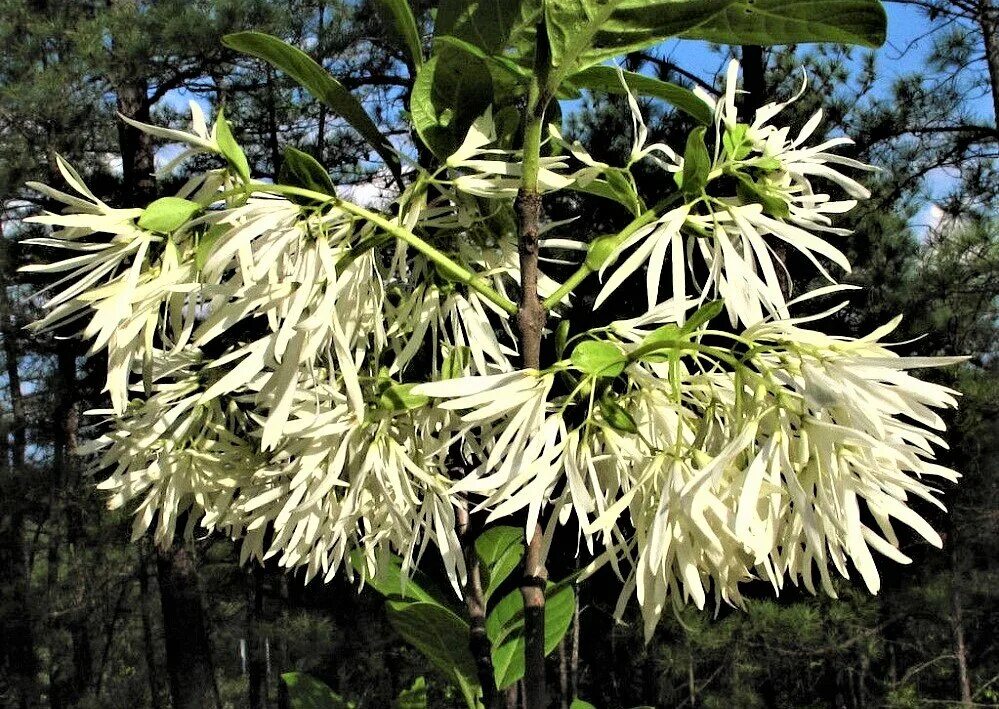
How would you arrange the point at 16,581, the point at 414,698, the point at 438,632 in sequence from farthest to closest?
the point at 16,581
the point at 414,698
the point at 438,632

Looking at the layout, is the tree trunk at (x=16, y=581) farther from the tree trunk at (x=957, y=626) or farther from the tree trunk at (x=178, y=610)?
the tree trunk at (x=957, y=626)

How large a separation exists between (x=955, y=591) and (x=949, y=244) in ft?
7.41

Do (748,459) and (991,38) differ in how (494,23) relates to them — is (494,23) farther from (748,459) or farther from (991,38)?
(991,38)

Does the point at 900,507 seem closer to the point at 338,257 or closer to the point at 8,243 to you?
the point at 338,257

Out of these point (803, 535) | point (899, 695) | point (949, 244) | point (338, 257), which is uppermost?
point (949, 244)

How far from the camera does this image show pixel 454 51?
1.63 ft

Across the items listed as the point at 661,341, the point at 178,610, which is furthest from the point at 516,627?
the point at 178,610

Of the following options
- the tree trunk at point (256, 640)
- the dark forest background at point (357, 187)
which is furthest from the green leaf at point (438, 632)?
the tree trunk at point (256, 640)

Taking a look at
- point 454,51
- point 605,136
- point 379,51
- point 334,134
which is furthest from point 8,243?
point 454,51

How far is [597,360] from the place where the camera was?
41cm

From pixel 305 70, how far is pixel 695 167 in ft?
0.65

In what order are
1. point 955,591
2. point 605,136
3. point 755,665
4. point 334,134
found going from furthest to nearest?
1. point 755,665
2. point 955,591
3. point 334,134
4. point 605,136

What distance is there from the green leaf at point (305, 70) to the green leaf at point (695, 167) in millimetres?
164

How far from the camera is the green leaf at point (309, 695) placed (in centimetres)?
96
